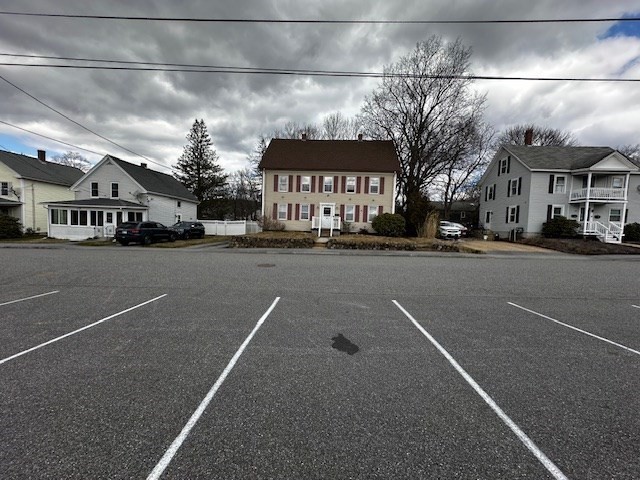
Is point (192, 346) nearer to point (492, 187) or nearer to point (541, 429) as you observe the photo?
point (541, 429)

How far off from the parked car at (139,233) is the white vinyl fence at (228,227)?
911 centimetres

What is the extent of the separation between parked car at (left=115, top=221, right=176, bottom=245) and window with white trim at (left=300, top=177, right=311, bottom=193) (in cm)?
1327

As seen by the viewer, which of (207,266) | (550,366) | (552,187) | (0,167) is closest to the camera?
(550,366)

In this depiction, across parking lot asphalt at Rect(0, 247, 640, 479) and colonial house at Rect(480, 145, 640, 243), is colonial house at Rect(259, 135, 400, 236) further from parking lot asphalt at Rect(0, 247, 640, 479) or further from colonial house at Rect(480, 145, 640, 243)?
parking lot asphalt at Rect(0, 247, 640, 479)

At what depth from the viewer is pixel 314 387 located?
3.37 m

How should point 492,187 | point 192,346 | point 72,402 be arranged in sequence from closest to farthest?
point 72,402 < point 192,346 < point 492,187

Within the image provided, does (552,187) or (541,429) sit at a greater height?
(552,187)

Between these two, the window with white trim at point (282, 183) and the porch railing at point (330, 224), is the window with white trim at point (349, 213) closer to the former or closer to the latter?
the porch railing at point (330, 224)

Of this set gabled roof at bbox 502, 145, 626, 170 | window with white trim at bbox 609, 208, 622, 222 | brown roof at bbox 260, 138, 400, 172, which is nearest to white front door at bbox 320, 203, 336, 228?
brown roof at bbox 260, 138, 400, 172

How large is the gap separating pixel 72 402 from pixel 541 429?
14.4 feet

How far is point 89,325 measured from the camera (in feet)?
17.3

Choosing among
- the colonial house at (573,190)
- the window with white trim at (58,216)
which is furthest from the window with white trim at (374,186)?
the window with white trim at (58,216)

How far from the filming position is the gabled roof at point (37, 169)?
31531 mm

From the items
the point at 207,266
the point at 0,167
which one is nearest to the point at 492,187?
the point at 207,266
